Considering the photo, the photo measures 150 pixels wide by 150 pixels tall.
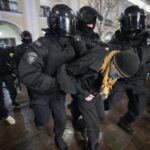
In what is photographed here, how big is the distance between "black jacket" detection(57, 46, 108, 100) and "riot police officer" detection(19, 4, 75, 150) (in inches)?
5.7

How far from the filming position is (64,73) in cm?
192

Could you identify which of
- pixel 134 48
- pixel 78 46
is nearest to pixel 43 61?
pixel 78 46

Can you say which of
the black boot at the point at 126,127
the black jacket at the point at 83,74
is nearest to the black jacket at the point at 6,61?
the black jacket at the point at 83,74

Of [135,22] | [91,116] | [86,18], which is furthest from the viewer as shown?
[86,18]

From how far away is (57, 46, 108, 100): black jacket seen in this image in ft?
6.16

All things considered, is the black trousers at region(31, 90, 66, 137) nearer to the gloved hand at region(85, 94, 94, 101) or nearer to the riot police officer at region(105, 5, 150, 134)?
the gloved hand at region(85, 94, 94, 101)

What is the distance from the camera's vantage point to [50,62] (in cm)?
201

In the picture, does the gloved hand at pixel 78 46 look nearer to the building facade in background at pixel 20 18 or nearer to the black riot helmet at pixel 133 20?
the black riot helmet at pixel 133 20

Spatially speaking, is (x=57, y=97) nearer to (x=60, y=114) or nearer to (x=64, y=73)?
(x=60, y=114)

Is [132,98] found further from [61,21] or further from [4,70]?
[4,70]

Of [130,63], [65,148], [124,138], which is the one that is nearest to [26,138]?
[65,148]

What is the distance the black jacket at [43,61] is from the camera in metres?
1.91

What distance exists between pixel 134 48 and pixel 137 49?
5 centimetres

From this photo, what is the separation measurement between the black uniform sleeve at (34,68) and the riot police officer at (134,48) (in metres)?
1.00
